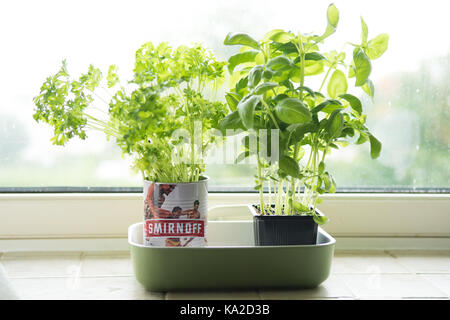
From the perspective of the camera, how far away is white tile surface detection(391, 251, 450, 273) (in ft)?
3.46

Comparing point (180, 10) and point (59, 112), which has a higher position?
point (180, 10)

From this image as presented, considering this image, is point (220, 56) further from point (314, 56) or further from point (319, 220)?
point (319, 220)

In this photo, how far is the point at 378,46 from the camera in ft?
2.99

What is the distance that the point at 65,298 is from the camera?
88 cm

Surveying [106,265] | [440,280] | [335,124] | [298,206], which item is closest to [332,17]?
[335,124]

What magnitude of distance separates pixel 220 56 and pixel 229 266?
21.3 inches

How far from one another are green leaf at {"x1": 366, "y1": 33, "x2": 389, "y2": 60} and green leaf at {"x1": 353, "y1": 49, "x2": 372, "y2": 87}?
2.6 inches

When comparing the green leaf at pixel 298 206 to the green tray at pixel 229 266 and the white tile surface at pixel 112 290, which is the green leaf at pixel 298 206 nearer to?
the green tray at pixel 229 266

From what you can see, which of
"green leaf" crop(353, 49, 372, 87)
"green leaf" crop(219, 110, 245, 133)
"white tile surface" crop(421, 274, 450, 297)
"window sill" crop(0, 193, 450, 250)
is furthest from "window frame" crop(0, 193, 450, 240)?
"green leaf" crop(353, 49, 372, 87)

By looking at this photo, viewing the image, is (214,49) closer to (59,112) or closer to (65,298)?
(59,112)

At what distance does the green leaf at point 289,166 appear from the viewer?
869mm

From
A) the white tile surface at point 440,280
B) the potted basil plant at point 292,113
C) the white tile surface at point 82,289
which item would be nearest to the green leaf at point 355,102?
the potted basil plant at point 292,113
